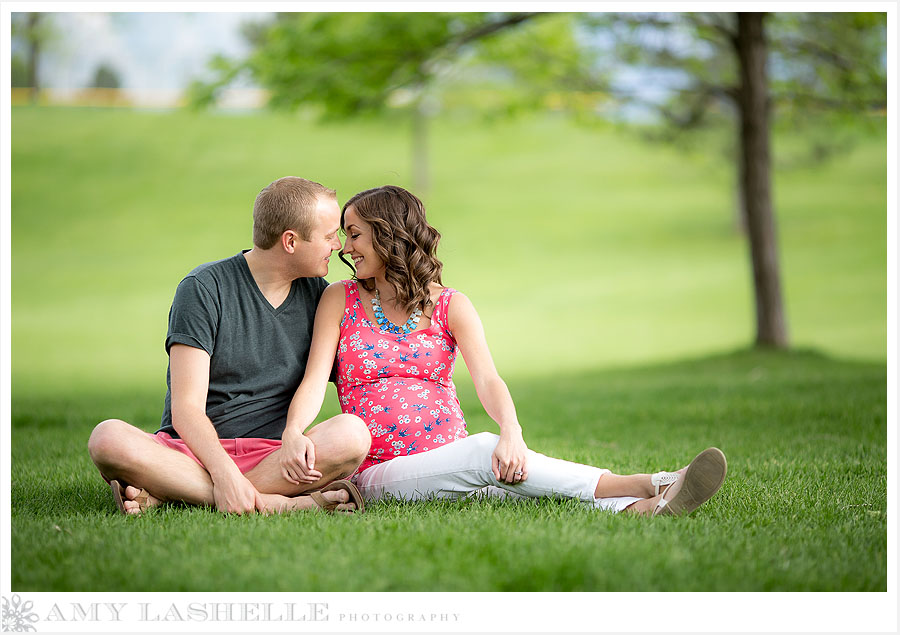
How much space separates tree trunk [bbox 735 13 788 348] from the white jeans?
7659 millimetres

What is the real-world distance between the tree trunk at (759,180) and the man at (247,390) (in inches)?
307

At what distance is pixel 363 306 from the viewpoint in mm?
3639

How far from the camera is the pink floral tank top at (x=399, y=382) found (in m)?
3.51

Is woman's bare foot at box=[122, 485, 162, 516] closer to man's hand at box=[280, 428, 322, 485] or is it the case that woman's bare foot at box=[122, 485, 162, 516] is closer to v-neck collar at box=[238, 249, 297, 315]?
man's hand at box=[280, 428, 322, 485]

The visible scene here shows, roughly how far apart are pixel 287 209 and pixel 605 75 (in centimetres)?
923

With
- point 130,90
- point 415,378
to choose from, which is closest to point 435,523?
point 415,378

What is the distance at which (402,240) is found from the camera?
11.4 ft

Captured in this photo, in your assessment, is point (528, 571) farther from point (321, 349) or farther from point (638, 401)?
point (638, 401)

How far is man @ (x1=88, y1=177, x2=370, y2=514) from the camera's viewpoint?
127 inches

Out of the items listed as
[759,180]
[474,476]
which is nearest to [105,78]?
[759,180]

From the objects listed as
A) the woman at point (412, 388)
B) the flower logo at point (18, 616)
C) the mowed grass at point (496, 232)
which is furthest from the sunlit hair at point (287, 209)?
the mowed grass at point (496, 232)

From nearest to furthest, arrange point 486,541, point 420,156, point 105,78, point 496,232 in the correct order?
point 486,541, point 496,232, point 420,156, point 105,78

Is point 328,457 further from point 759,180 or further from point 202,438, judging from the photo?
point 759,180

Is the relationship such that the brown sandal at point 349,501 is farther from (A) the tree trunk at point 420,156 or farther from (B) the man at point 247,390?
(A) the tree trunk at point 420,156
